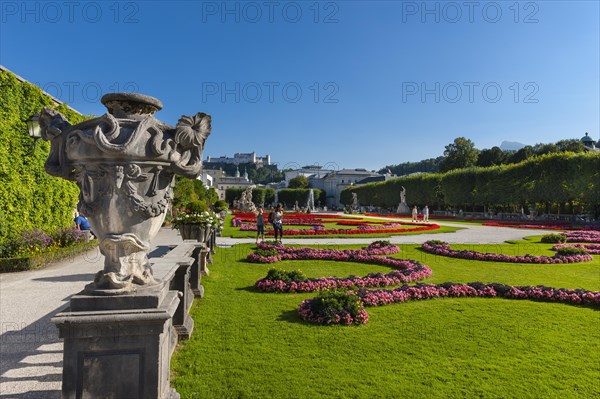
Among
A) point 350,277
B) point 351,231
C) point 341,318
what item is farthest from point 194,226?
point 351,231

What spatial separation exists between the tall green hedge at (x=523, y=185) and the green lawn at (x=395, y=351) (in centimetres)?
3468

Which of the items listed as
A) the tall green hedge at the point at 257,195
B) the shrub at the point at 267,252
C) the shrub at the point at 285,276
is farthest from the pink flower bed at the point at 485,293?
the tall green hedge at the point at 257,195

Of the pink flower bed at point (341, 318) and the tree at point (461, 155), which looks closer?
the pink flower bed at point (341, 318)

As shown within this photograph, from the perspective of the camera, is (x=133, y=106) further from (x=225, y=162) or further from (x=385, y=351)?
(x=225, y=162)

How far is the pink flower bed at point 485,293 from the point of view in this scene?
7.51m

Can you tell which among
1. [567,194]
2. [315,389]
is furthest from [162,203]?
[567,194]

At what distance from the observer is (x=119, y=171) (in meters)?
2.96

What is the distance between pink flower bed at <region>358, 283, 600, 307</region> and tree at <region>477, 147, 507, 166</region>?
68.2 m

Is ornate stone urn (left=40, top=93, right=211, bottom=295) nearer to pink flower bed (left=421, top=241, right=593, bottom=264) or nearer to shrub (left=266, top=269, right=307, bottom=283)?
shrub (left=266, top=269, right=307, bottom=283)

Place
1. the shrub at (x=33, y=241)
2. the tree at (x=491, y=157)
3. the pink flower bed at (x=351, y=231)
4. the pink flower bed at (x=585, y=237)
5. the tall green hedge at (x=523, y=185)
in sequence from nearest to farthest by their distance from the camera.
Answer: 1. the shrub at (x=33, y=241)
2. the pink flower bed at (x=585, y=237)
3. the pink flower bed at (x=351, y=231)
4. the tall green hedge at (x=523, y=185)
5. the tree at (x=491, y=157)

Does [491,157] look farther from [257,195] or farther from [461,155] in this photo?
[257,195]

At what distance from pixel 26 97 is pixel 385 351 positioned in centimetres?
1507

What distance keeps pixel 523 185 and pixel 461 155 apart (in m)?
33.0

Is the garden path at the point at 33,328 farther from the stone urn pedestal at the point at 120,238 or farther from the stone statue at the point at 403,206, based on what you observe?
the stone statue at the point at 403,206
